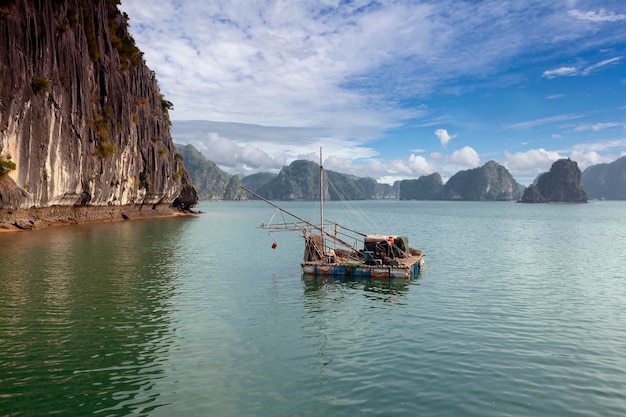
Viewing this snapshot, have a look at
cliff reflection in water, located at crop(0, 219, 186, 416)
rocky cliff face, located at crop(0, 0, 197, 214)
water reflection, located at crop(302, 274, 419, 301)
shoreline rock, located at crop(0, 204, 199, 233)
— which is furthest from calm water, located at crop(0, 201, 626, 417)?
rocky cliff face, located at crop(0, 0, 197, 214)

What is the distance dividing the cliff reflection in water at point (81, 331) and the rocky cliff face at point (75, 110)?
2234 cm

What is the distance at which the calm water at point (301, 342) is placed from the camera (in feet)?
39.8

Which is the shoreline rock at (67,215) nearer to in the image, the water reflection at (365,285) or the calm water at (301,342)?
the calm water at (301,342)

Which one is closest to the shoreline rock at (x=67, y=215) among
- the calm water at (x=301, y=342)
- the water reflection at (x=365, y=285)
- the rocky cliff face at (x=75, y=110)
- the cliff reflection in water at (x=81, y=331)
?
the rocky cliff face at (x=75, y=110)

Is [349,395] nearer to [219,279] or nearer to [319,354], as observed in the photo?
[319,354]

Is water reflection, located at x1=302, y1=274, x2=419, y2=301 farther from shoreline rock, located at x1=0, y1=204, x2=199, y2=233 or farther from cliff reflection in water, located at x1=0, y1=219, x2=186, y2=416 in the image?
shoreline rock, located at x1=0, y1=204, x2=199, y2=233

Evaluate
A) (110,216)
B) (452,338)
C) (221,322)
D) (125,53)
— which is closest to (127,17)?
(125,53)

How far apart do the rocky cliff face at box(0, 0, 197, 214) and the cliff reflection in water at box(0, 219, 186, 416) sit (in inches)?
879

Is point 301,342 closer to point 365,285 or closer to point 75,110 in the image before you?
point 365,285

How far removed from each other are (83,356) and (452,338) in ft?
46.4

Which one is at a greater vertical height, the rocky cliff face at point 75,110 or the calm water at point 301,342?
the rocky cliff face at point 75,110

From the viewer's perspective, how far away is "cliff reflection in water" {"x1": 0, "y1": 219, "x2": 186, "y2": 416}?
12.0 m

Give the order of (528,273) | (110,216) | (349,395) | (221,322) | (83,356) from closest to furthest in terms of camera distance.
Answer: (349,395)
(83,356)
(221,322)
(528,273)
(110,216)

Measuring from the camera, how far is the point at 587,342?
17469mm
